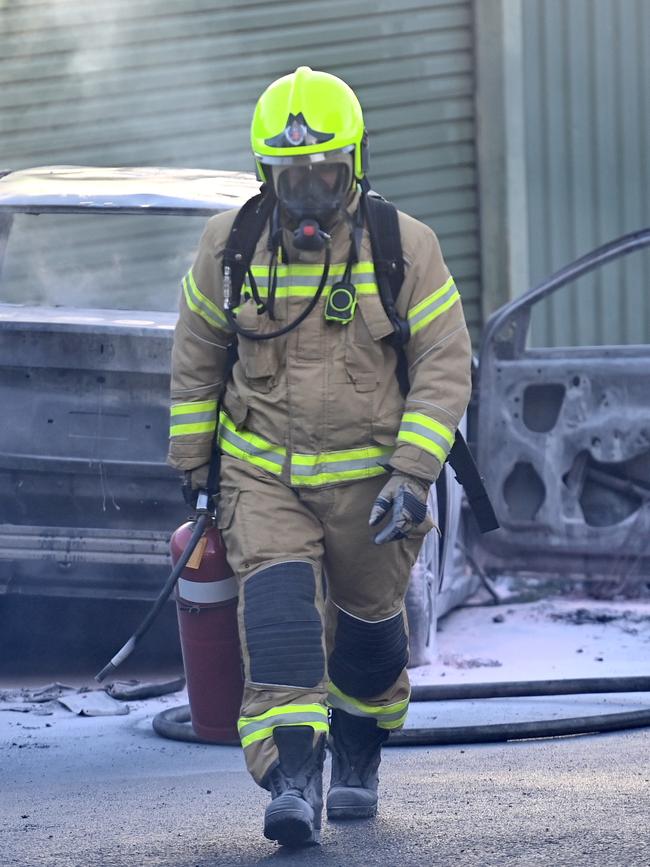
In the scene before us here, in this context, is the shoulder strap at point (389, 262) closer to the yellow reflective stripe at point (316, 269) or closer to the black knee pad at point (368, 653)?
the yellow reflective stripe at point (316, 269)

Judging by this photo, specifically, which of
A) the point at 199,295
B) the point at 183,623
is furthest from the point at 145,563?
the point at 199,295

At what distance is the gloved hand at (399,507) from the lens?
3441 millimetres

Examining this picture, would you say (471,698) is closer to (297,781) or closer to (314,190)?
(297,781)

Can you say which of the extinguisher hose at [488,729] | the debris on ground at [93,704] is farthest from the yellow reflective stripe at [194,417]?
the debris on ground at [93,704]

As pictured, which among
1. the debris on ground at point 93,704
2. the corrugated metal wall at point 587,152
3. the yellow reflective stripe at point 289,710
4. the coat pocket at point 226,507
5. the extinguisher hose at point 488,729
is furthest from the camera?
the corrugated metal wall at point 587,152

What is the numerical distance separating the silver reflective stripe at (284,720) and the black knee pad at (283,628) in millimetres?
63

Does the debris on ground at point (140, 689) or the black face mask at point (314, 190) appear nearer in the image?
the black face mask at point (314, 190)

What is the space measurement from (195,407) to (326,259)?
1.57 feet

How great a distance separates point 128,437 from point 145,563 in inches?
15.9

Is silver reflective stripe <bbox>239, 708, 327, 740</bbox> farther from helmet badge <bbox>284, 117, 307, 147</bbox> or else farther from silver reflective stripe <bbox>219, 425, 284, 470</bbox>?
helmet badge <bbox>284, 117, 307, 147</bbox>

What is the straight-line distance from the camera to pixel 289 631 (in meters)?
3.41

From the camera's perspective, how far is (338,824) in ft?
12.0

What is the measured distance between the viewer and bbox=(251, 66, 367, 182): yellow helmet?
11.4 ft

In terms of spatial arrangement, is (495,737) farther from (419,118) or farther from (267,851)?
(419,118)
